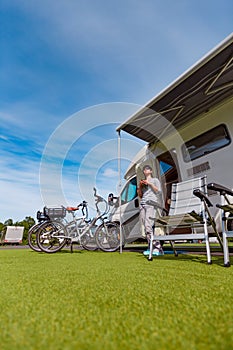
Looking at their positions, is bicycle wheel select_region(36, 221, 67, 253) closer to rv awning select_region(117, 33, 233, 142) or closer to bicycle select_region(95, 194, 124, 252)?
bicycle select_region(95, 194, 124, 252)

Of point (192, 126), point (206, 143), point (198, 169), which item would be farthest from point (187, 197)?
point (192, 126)

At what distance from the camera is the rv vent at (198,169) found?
13.6 ft

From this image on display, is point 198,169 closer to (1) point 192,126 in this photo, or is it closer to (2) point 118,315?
(1) point 192,126

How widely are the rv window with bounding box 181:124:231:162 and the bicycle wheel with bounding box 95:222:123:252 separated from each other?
2345 mm

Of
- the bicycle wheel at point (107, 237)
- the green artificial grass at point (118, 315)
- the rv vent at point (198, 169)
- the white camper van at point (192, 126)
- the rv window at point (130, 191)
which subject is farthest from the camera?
the rv window at point (130, 191)

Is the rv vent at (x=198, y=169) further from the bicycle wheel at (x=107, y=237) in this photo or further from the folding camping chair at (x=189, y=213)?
the bicycle wheel at (x=107, y=237)

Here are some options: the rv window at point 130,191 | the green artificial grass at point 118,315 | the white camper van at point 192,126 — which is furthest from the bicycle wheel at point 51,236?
the green artificial grass at point 118,315

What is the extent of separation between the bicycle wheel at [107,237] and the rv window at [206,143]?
2.35 m

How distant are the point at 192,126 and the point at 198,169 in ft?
2.99

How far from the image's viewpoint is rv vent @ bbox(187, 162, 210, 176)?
13.6ft

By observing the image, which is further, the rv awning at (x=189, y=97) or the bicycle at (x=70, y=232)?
the bicycle at (x=70, y=232)

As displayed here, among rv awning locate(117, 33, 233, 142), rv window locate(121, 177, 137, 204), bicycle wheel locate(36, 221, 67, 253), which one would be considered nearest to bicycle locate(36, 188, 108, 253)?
bicycle wheel locate(36, 221, 67, 253)

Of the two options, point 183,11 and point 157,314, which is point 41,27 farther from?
point 157,314

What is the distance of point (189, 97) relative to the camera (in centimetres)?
426
